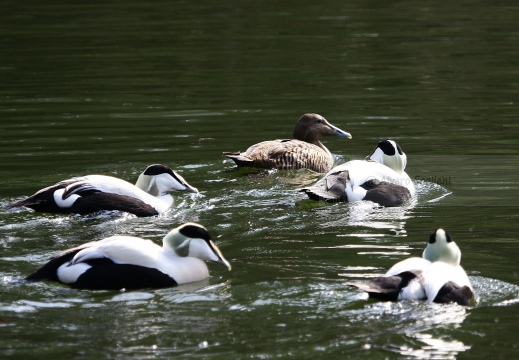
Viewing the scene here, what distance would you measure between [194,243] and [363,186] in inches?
109

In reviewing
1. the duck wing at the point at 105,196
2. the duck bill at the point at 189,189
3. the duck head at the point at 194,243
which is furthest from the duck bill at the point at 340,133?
the duck head at the point at 194,243

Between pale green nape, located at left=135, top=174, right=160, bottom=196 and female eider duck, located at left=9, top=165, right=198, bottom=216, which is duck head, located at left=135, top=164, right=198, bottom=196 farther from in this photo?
female eider duck, located at left=9, top=165, right=198, bottom=216

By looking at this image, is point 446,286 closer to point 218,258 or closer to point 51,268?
point 218,258

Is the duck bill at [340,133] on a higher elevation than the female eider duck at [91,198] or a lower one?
higher

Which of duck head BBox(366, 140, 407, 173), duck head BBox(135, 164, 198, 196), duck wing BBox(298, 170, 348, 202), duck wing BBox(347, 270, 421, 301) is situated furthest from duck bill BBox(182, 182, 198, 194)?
duck wing BBox(347, 270, 421, 301)

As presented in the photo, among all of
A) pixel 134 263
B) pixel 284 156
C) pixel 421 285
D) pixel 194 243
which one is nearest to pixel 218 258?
pixel 194 243

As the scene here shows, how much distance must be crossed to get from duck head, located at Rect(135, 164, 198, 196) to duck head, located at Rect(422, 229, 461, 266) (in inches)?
138

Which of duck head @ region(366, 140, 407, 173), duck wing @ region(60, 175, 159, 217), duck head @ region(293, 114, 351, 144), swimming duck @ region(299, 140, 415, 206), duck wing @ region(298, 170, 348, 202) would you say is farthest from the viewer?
duck head @ region(293, 114, 351, 144)

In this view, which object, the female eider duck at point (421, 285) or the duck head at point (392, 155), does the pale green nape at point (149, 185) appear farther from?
the female eider duck at point (421, 285)

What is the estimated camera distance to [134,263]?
299 inches

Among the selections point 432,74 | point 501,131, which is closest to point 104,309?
point 501,131

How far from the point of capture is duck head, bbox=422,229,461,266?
728cm

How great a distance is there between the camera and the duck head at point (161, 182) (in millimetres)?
10305

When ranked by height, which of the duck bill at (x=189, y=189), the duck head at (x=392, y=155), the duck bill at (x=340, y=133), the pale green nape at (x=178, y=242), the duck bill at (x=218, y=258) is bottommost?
the duck bill at (x=218, y=258)
